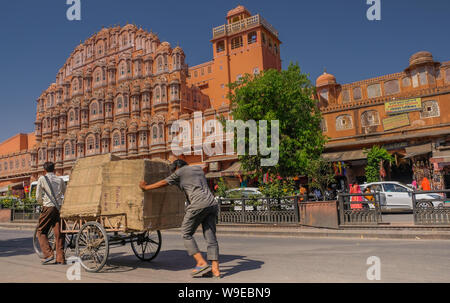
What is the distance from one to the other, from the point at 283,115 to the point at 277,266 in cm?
1244

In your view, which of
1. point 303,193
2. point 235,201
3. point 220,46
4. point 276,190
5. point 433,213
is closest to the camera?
point 433,213

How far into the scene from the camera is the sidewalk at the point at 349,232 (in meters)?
9.30

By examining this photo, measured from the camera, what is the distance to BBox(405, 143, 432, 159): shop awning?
2200 cm

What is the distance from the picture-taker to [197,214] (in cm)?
486

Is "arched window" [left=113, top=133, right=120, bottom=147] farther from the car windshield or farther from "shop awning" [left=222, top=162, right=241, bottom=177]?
the car windshield

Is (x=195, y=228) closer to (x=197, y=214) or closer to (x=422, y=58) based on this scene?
(x=197, y=214)

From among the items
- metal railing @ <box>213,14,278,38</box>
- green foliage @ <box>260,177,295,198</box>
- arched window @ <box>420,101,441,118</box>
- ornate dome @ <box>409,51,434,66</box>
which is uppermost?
metal railing @ <box>213,14,278,38</box>

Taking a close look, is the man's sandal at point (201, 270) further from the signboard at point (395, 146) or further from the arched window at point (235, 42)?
the arched window at point (235, 42)

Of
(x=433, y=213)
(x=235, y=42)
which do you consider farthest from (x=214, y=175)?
(x=433, y=213)

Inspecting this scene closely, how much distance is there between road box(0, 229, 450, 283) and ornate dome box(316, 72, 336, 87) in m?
33.8

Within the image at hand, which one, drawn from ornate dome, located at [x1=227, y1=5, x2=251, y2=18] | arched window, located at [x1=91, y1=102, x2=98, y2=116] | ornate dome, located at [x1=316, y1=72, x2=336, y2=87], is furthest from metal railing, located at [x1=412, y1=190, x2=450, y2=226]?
arched window, located at [x1=91, y1=102, x2=98, y2=116]
